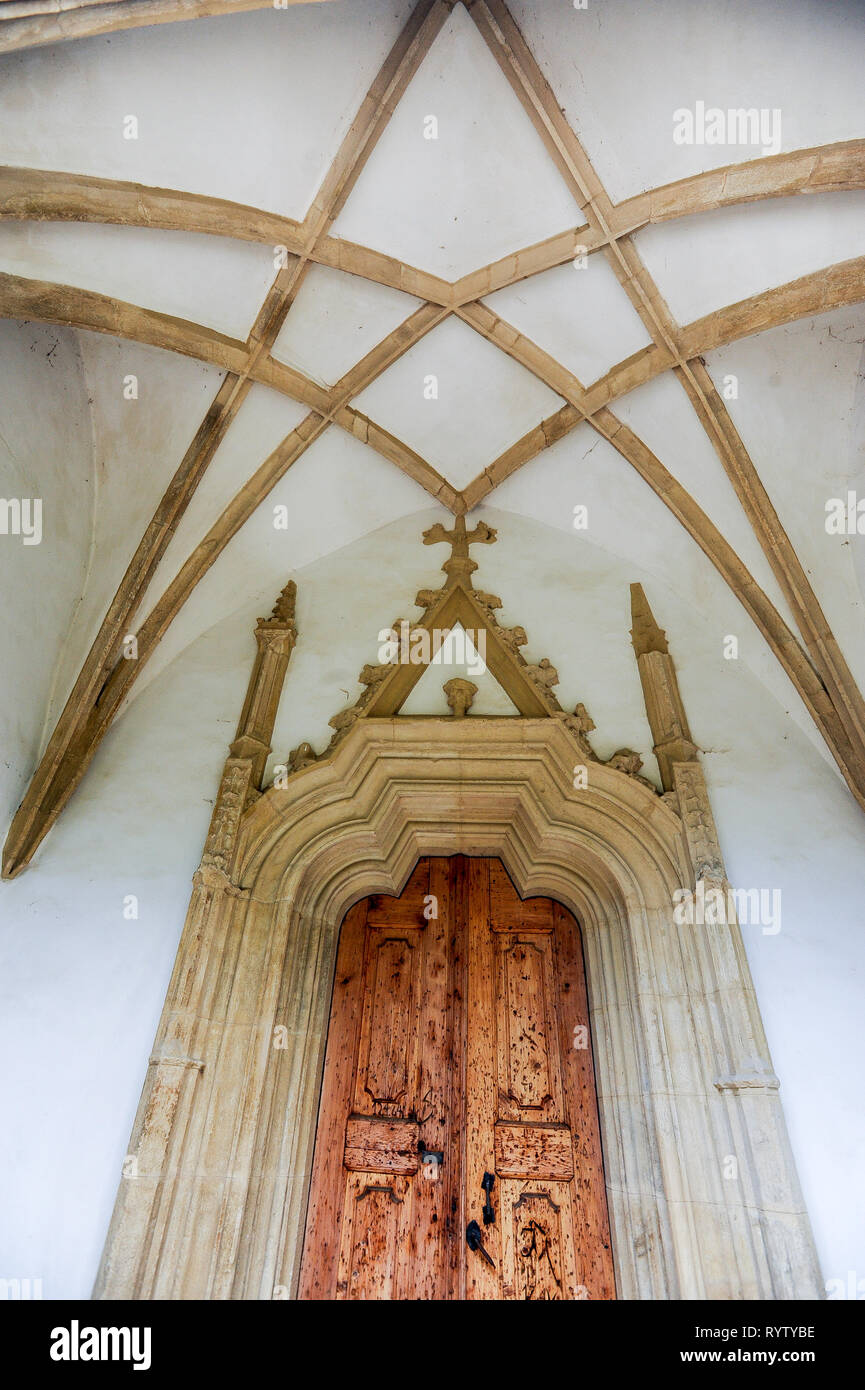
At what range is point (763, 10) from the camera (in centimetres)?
352

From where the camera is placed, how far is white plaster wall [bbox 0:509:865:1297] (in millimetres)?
3260

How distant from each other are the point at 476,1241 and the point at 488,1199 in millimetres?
170

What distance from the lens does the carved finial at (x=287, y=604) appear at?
5305 mm

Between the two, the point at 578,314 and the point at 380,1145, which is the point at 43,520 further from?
the point at 380,1145

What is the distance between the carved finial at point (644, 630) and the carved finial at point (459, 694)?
1.11 meters

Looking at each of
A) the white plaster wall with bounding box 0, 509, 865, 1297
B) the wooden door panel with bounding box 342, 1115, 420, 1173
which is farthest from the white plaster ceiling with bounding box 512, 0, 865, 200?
the wooden door panel with bounding box 342, 1115, 420, 1173

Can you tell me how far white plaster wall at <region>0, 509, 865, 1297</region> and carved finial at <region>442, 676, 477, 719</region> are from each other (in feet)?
1.92

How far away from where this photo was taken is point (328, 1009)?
13.5 ft

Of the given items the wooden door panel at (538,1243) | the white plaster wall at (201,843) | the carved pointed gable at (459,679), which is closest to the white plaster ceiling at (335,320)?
the white plaster wall at (201,843)

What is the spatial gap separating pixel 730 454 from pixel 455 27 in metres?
2.65

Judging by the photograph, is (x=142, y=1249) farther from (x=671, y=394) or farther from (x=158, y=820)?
(x=671, y=394)

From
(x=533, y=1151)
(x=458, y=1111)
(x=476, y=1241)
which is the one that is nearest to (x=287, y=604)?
(x=458, y=1111)

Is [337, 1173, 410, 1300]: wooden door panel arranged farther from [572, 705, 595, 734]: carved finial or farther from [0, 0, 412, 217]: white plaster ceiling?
[0, 0, 412, 217]: white plaster ceiling

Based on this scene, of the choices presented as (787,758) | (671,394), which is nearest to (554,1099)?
(787,758)
